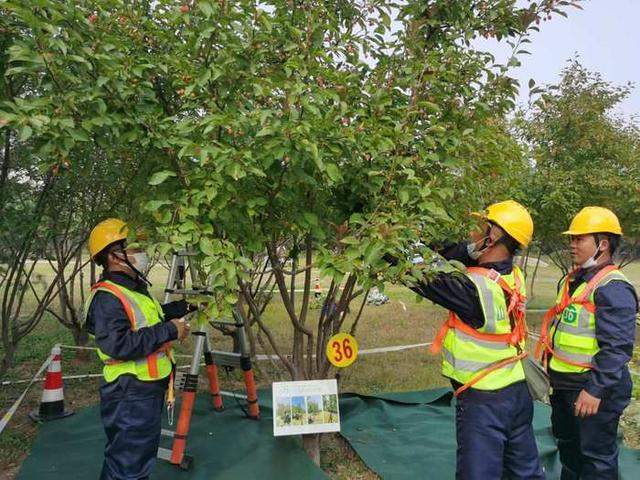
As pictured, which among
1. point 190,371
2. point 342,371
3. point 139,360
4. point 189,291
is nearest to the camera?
point 139,360

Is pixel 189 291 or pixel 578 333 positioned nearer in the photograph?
pixel 578 333

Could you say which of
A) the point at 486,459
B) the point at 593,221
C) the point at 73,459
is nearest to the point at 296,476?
the point at 486,459

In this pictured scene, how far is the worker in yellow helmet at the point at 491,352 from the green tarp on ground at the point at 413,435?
1.08 m

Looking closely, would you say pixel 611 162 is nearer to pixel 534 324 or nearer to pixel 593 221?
pixel 534 324

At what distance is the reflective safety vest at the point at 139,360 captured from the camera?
267 cm

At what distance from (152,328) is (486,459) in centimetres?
182

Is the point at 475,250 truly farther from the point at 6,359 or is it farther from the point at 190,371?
the point at 6,359

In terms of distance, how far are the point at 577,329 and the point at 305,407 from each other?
179 centimetres

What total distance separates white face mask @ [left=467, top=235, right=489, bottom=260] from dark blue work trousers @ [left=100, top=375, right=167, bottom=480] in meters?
1.92

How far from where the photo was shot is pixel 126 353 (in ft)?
8.43

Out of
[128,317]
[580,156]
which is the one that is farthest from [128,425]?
[580,156]

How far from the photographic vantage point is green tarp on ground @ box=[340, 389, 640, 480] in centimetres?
371

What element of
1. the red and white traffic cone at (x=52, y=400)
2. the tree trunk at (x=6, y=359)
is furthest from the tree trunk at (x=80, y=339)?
the red and white traffic cone at (x=52, y=400)

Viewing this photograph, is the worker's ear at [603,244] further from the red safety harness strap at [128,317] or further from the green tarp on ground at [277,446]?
the red safety harness strap at [128,317]
